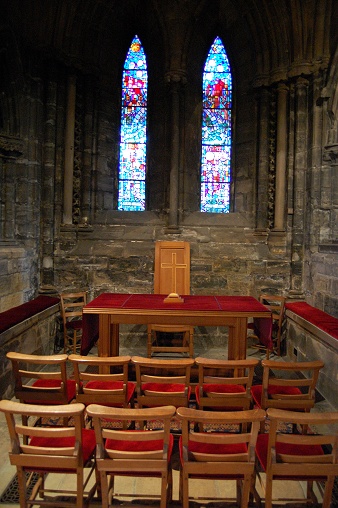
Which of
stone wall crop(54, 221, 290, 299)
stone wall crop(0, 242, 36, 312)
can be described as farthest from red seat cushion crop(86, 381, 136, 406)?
stone wall crop(54, 221, 290, 299)

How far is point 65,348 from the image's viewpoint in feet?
20.9

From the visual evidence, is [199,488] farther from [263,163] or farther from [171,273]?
[263,163]

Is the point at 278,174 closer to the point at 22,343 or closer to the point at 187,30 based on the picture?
the point at 187,30

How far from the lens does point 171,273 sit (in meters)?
6.93

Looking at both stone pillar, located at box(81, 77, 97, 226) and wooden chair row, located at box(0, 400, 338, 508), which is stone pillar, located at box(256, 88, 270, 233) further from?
wooden chair row, located at box(0, 400, 338, 508)

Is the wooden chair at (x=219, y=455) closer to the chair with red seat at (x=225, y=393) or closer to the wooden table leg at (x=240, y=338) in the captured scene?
the chair with red seat at (x=225, y=393)

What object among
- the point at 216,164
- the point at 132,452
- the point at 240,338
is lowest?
the point at 132,452

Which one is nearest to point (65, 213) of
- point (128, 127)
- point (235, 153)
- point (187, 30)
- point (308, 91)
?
point (128, 127)

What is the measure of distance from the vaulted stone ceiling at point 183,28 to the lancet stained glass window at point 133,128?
1.02ft

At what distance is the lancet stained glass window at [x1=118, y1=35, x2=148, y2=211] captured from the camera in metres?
7.85

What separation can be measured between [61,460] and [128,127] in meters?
6.65

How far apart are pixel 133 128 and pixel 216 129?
159cm

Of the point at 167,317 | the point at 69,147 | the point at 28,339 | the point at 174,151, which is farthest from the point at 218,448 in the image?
the point at 69,147

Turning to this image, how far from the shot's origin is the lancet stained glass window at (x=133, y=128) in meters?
7.85
